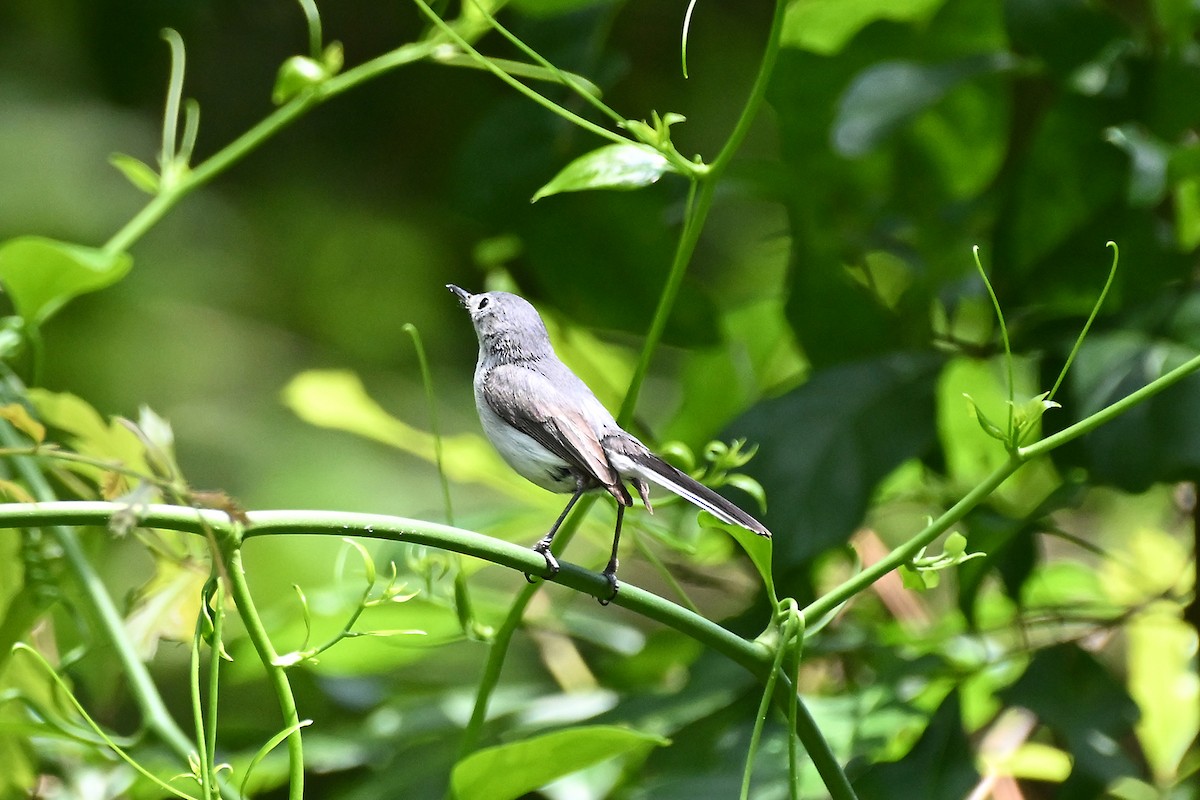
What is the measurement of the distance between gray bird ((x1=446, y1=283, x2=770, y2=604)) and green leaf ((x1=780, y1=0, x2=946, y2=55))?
1.35ft

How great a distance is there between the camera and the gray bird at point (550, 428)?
723 millimetres

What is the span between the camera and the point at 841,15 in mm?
1133

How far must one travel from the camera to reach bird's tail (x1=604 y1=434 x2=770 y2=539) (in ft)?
2.09

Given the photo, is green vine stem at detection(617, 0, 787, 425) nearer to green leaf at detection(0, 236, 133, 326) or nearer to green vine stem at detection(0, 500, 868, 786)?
green vine stem at detection(0, 500, 868, 786)

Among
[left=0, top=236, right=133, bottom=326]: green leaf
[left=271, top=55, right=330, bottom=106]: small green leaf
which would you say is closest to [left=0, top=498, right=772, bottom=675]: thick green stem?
[left=0, top=236, right=133, bottom=326]: green leaf

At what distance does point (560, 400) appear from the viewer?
0.80 m

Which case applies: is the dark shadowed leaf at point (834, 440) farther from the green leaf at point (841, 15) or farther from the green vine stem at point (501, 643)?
the green leaf at point (841, 15)

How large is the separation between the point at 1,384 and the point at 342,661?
1.23 feet

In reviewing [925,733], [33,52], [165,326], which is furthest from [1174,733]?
[33,52]

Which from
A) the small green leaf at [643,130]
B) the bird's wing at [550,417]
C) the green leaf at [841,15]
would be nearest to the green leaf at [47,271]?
the bird's wing at [550,417]

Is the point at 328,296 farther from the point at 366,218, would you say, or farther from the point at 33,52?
the point at 33,52

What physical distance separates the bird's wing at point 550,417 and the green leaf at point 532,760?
143mm

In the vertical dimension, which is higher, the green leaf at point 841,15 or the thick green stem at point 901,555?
the green leaf at point 841,15

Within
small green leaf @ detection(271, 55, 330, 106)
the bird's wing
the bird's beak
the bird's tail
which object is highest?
small green leaf @ detection(271, 55, 330, 106)
